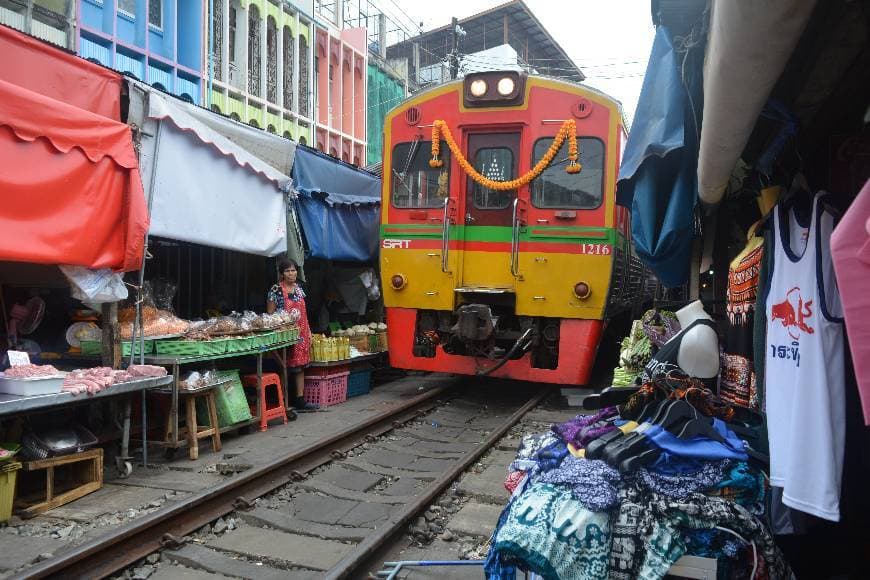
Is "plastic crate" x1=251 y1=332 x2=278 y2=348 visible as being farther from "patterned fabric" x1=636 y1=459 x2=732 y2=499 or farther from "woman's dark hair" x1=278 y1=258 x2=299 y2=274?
"patterned fabric" x1=636 y1=459 x2=732 y2=499

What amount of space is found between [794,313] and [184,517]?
12.3 ft

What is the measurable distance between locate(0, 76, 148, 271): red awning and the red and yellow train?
352cm

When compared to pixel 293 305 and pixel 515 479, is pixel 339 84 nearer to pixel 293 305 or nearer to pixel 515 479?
pixel 293 305

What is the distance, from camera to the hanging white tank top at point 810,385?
2.08 metres

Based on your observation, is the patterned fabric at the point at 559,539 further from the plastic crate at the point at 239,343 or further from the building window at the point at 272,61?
the building window at the point at 272,61

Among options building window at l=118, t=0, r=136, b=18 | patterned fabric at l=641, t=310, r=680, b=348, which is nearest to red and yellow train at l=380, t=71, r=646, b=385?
patterned fabric at l=641, t=310, r=680, b=348

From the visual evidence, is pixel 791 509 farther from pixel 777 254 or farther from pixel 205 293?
pixel 205 293

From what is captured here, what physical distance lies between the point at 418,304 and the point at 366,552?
4.38 meters

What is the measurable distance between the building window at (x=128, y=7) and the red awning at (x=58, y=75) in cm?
778

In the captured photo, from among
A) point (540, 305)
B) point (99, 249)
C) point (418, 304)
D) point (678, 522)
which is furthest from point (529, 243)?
point (678, 522)

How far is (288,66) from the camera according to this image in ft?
52.9

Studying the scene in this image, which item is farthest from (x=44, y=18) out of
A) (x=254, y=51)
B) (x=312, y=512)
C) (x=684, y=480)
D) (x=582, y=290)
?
(x=684, y=480)

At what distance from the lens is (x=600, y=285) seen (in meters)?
7.34

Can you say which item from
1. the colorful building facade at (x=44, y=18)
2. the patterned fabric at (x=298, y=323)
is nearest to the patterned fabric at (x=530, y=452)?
the patterned fabric at (x=298, y=323)
